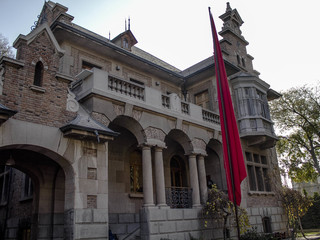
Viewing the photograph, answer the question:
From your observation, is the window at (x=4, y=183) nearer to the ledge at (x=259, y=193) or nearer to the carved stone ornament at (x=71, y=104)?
the carved stone ornament at (x=71, y=104)

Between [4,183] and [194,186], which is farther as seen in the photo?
[4,183]

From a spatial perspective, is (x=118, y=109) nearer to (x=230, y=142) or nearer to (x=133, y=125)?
(x=133, y=125)

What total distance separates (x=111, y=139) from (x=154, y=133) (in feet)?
10.8

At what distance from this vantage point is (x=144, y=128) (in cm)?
1374

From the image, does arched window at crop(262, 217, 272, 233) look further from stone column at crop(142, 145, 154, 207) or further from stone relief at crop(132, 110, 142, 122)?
stone relief at crop(132, 110, 142, 122)

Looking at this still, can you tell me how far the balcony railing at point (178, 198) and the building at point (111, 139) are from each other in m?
0.06

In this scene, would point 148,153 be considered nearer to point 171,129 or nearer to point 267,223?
point 171,129

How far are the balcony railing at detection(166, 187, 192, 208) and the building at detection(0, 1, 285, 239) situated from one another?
0.06m

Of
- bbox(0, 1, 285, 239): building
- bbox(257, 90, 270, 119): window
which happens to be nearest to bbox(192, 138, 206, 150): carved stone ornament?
bbox(0, 1, 285, 239): building

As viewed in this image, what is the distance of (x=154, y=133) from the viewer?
14.2 m

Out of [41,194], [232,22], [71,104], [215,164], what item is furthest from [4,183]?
[232,22]

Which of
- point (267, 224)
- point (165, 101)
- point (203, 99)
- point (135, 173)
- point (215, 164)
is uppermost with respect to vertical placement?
point (203, 99)

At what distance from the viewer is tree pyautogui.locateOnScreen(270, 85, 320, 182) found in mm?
29303

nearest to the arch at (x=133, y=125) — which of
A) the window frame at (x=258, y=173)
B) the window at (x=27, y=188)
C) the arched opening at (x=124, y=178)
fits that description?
the arched opening at (x=124, y=178)
